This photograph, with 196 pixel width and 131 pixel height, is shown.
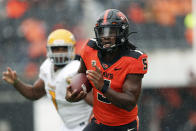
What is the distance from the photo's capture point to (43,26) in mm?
9172

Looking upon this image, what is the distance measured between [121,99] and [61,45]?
1.60 meters

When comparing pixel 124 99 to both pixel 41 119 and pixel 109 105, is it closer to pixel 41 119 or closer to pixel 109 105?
pixel 109 105

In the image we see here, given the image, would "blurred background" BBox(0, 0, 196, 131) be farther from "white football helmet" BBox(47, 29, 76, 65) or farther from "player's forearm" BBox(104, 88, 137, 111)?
"player's forearm" BBox(104, 88, 137, 111)

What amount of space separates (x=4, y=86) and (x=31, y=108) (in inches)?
30.0

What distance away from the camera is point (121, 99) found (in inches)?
121

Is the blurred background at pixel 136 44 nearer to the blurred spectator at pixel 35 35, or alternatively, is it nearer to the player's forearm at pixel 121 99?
the blurred spectator at pixel 35 35

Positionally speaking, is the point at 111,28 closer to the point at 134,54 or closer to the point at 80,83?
the point at 134,54

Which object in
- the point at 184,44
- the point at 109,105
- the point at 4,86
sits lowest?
the point at 4,86

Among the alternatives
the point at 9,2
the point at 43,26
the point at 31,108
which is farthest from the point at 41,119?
the point at 9,2

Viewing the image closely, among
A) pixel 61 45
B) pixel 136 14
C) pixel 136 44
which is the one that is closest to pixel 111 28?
pixel 61 45

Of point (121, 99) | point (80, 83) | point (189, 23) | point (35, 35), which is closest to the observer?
point (121, 99)

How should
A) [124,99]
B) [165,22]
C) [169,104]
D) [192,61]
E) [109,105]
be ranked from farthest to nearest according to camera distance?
1. [165,22]
2. [192,61]
3. [169,104]
4. [109,105]
5. [124,99]

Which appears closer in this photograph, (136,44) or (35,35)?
(136,44)

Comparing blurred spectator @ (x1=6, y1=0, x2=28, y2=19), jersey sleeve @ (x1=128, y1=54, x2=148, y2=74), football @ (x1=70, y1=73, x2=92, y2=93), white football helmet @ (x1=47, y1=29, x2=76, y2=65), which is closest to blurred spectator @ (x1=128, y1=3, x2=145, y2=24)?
blurred spectator @ (x1=6, y1=0, x2=28, y2=19)
